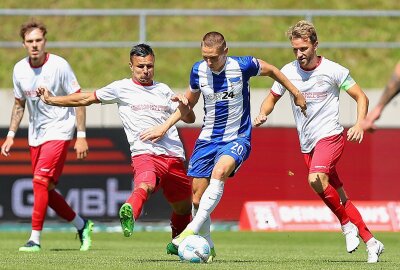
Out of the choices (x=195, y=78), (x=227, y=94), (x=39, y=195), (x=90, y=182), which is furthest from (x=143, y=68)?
(x=90, y=182)

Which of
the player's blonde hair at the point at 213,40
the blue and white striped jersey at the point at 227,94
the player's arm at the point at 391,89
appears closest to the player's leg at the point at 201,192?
the blue and white striped jersey at the point at 227,94

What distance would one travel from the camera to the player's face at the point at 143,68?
1180 cm

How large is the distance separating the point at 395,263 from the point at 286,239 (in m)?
6.59

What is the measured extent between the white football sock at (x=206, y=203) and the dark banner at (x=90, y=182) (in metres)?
8.32

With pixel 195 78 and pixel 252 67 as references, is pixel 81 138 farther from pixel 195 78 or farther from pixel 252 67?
pixel 252 67

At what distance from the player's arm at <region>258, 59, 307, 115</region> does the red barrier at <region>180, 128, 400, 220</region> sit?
324 inches

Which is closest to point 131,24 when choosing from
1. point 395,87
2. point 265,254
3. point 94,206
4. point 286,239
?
point 94,206

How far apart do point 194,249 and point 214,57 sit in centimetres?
180

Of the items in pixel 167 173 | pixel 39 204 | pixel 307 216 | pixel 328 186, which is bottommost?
pixel 307 216

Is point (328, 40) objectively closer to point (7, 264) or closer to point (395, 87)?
point (7, 264)

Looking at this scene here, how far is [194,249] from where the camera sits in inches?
419

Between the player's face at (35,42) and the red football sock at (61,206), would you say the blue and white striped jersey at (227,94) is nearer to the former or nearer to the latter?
the player's face at (35,42)

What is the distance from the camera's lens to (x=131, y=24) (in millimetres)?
26453

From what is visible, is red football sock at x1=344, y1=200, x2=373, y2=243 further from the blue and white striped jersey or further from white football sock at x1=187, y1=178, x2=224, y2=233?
white football sock at x1=187, y1=178, x2=224, y2=233
